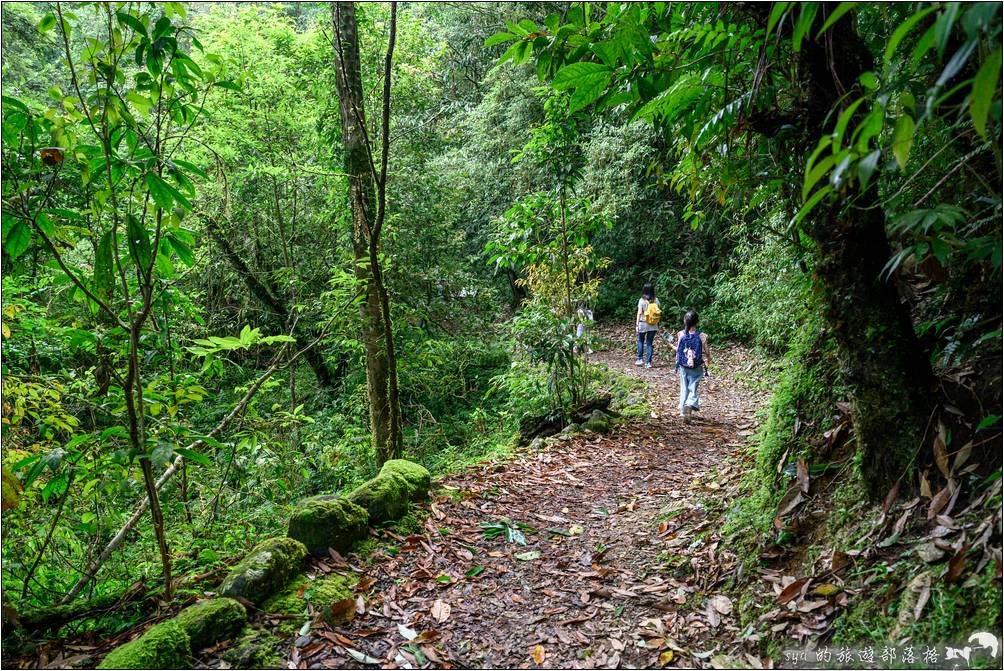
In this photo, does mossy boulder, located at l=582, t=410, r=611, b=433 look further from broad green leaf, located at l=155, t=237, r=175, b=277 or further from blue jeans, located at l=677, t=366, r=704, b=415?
broad green leaf, located at l=155, t=237, r=175, b=277

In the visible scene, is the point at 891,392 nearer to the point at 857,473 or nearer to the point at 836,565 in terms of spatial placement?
the point at 857,473

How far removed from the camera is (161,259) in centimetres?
293

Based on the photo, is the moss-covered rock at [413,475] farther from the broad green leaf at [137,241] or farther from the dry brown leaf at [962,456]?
the dry brown leaf at [962,456]

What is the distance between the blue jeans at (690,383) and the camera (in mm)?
7826

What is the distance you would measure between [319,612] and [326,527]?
0.77m

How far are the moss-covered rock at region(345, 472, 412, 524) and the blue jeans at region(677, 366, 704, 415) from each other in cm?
455

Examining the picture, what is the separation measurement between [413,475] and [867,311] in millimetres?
3742

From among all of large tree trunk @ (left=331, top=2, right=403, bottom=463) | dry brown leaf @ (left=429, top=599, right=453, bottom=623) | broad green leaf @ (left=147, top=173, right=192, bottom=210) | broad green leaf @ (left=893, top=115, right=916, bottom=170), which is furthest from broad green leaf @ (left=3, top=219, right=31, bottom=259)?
large tree trunk @ (left=331, top=2, right=403, bottom=463)

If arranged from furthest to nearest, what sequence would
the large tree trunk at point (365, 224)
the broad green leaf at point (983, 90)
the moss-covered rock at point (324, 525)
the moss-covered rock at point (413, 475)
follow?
the large tree trunk at point (365, 224) < the moss-covered rock at point (413, 475) < the moss-covered rock at point (324, 525) < the broad green leaf at point (983, 90)

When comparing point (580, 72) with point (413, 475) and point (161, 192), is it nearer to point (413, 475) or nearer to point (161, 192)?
point (161, 192)

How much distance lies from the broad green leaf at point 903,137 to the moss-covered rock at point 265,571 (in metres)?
3.65

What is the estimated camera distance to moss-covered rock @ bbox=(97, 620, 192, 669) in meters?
2.63

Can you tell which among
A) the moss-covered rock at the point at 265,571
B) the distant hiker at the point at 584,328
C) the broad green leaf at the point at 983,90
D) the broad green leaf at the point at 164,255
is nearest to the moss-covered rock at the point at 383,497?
the moss-covered rock at the point at 265,571

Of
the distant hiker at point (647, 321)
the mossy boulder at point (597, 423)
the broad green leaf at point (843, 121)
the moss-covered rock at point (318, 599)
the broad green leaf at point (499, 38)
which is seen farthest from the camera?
the distant hiker at point (647, 321)
